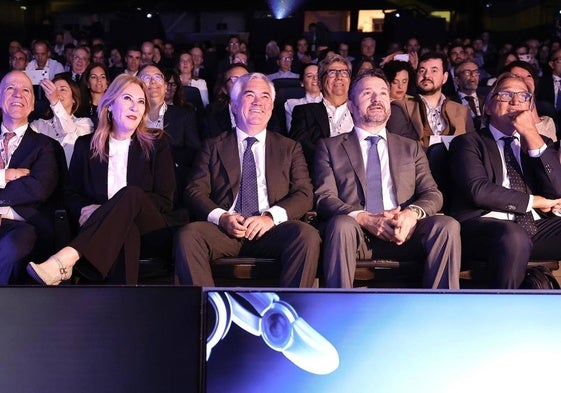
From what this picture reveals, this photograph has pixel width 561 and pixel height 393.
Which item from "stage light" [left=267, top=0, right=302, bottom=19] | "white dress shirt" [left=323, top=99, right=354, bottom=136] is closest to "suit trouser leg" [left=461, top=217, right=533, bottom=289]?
"white dress shirt" [left=323, top=99, right=354, bottom=136]

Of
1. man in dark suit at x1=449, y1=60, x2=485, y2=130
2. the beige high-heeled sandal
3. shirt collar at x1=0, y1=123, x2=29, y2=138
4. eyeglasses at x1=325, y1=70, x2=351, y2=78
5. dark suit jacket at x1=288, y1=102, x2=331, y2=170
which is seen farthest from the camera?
man in dark suit at x1=449, y1=60, x2=485, y2=130

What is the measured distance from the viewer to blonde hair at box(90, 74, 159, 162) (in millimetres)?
3398

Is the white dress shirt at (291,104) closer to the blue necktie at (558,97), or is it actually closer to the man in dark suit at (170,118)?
the man in dark suit at (170,118)

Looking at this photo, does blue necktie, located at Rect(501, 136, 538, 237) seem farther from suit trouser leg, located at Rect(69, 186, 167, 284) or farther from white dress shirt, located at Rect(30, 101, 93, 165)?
white dress shirt, located at Rect(30, 101, 93, 165)

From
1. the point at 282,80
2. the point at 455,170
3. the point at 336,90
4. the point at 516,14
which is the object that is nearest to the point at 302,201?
the point at 455,170

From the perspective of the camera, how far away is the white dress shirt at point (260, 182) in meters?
3.18

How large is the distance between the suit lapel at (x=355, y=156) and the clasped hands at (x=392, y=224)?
23 centimetres

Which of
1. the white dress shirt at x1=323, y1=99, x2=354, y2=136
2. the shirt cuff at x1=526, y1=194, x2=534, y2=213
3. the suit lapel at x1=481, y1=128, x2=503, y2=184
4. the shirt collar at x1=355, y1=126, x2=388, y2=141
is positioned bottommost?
the shirt cuff at x1=526, y1=194, x2=534, y2=213

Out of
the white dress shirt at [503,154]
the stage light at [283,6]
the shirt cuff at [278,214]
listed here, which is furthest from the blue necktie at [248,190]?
the stage light at [283,6]

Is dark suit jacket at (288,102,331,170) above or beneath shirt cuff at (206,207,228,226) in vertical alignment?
above

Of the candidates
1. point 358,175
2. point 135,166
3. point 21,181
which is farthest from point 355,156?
point 21,181

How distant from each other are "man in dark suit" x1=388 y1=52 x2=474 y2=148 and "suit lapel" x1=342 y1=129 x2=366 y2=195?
0.69 m

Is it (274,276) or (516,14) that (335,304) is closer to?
(274,276)

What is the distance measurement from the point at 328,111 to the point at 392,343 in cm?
305
